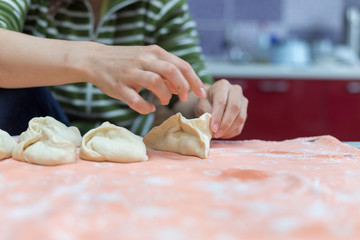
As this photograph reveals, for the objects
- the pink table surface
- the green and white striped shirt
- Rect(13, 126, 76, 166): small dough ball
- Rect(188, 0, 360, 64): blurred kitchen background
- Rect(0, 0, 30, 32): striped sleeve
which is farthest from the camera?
Rect(188, 0, 360, 64): blurred kitchen background

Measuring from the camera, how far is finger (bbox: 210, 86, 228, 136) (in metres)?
0.88

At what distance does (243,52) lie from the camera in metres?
2.75

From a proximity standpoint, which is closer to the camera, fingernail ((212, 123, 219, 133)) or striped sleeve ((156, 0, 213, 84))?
fingernail ((212, 123, 219, 133))

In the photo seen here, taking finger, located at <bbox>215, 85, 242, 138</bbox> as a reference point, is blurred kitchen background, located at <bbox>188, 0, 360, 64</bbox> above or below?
above

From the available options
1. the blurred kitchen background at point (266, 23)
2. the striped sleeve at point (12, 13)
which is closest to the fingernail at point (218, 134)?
the striped sleeve at point (12, 13)

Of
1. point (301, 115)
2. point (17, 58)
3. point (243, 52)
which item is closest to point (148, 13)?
point (17, 58)

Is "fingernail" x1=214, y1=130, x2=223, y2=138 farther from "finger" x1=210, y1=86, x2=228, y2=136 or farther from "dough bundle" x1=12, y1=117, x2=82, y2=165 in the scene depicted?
"dough bundle" x1=12, y1=117, x2=82, y2=165

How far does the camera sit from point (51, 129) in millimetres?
806

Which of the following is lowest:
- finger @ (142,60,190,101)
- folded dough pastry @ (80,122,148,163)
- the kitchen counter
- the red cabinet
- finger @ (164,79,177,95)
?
the red cabinet

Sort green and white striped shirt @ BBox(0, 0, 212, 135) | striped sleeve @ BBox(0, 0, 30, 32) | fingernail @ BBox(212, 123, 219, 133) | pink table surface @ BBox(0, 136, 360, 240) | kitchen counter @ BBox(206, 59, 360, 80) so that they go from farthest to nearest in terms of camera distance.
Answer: kitchen counter @ BBox(206, 59, 360, 80), green and white striped shirt @ BBox(0, 0, 212, 135), striped sleeve @ BBox(0, 0, 30, 32), fingernail @ BBox(212, 123, 219, 133), pink table surface @ BBox(0, 136, 360, 240)

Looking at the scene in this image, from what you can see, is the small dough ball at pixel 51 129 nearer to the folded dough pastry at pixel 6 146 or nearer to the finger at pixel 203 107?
the folded dough pastry at pixel 6 146

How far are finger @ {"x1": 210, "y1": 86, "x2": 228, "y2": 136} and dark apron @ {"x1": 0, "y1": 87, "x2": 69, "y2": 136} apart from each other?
40 centimetres

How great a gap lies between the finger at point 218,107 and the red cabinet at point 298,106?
Result: 1255 millimetres

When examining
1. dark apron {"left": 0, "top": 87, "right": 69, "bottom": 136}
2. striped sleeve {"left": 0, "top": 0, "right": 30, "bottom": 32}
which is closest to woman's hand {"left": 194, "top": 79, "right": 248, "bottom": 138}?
dark apron {"left": 0, "top": 87, "right": 69, "bottom": 136}
